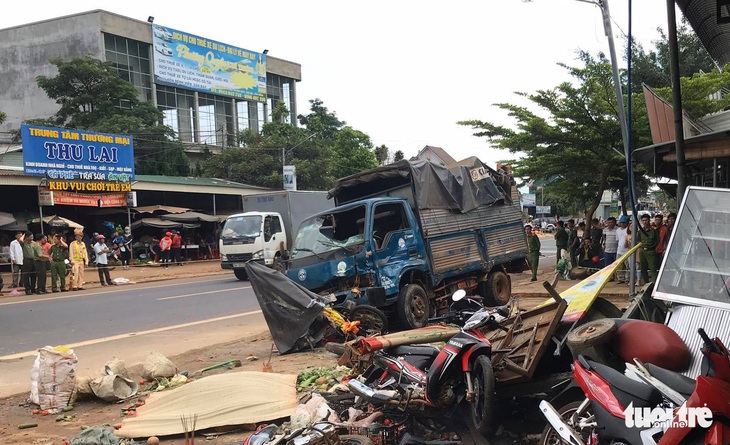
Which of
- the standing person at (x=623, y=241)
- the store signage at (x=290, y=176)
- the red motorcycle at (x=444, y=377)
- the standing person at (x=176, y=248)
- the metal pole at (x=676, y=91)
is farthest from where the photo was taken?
the store signage at (x=290, y=176)

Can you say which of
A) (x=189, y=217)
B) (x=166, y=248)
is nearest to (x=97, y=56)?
(x=189, y=217)

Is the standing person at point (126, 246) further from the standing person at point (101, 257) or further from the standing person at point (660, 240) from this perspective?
the standing person at point (660, 240)

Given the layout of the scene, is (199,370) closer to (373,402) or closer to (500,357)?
(373,402)

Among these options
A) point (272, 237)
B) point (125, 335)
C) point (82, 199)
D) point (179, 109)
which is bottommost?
point (125, 335)

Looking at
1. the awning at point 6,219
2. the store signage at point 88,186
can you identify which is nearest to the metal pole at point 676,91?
the store signage at point 88,186

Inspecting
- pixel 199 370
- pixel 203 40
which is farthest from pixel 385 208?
pixel 203 40

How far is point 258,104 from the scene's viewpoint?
53.4 metres

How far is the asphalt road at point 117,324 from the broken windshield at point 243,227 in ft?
13.8

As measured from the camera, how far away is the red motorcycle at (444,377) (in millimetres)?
4449

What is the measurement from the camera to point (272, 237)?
2089 centimetres

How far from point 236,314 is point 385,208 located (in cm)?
451

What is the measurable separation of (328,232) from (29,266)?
11982 millimetres

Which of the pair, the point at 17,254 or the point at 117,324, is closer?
the point at 117,324

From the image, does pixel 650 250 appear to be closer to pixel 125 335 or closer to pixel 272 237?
pixel 125 335
